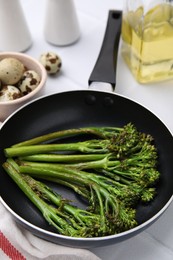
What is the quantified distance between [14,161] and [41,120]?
0.39 feet

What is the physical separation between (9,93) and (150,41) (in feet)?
0.93

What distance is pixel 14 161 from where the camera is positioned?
66 centimetres

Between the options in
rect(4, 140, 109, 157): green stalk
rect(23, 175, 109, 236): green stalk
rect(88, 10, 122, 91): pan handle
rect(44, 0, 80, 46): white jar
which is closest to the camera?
rect(23, 175, 109, 236): green stalk

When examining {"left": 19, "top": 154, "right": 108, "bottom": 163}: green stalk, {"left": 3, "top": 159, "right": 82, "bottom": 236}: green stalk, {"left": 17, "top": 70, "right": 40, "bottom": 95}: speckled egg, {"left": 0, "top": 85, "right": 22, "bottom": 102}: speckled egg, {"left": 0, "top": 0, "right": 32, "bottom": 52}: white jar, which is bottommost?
{"left": 3, "top": 159, "right": 82, "bottom": 236}: green stalk

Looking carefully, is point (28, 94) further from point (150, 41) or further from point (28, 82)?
point (150, 41)

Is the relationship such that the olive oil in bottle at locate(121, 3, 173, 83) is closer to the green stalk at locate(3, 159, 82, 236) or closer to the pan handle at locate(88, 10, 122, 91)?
the pan handle at locate(88, 10, 122, 91)

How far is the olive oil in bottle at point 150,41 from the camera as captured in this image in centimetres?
76

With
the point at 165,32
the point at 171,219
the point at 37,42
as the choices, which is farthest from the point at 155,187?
the point at 37,42

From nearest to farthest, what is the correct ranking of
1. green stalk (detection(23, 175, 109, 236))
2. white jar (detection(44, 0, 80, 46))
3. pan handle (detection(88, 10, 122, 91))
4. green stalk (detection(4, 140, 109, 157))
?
green stalk (detection(23, 175, 109, 236))
green stalk (detection(4, 140, 109, 157))
pan handle (detection(88, 10, 122, 91))
white jar (detection(44, 0, 80, 46))

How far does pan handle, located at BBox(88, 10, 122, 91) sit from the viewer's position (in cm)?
76

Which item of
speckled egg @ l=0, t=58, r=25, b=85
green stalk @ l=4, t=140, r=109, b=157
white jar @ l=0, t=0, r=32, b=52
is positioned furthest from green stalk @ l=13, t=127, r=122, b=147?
white jar @ l=0, t=0, r=32, b=52

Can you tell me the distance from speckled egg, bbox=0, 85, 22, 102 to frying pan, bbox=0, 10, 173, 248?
0.03 metres

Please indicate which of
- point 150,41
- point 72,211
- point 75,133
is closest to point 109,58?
point 150,41

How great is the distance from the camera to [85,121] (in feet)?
2.48
